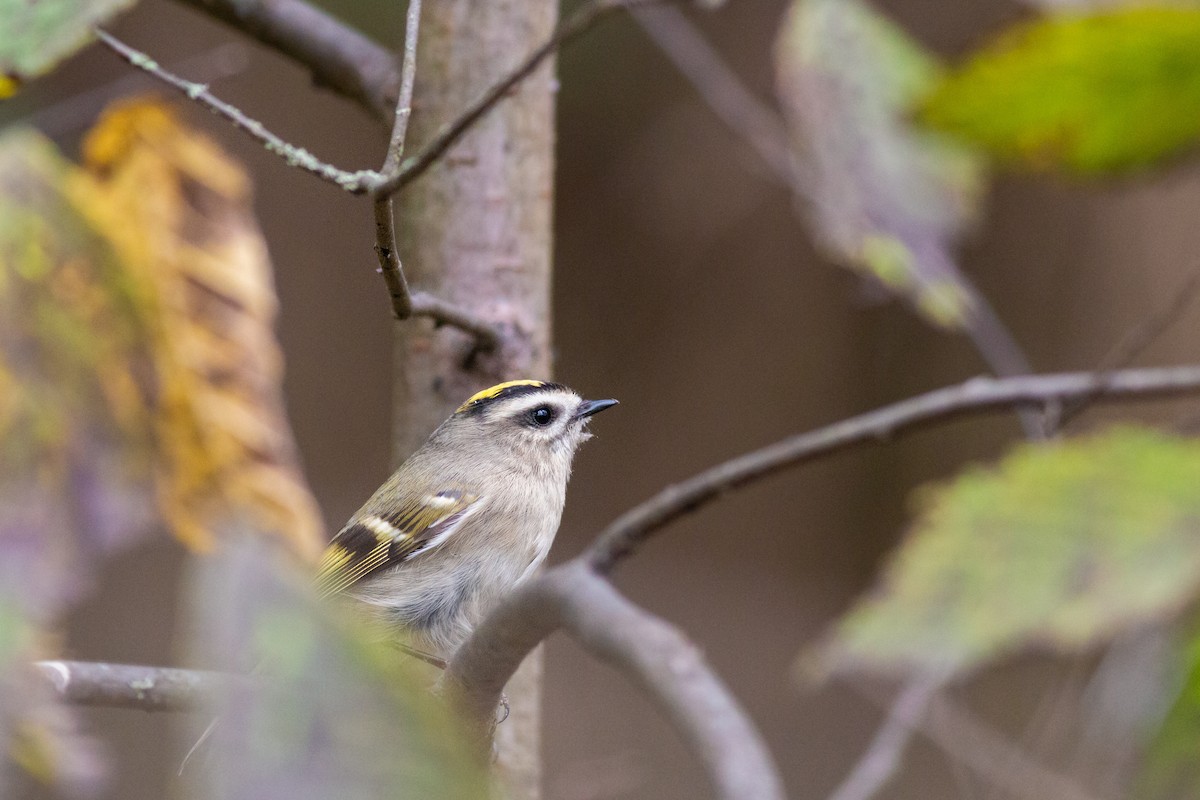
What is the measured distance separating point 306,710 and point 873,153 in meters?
1.83

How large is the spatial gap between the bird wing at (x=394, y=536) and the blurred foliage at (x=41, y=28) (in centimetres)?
129

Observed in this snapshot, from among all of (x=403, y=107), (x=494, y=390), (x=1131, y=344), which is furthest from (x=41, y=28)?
(x=1131, y=344)

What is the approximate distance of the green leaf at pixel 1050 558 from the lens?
0.98 m

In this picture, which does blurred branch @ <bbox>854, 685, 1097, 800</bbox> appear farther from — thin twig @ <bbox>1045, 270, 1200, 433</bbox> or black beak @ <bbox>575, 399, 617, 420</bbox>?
black beak @ <bbox>575, 399, 617, 420</bbox>

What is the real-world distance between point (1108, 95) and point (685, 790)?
4444 mm

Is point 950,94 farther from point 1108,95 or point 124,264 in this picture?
point 124,264

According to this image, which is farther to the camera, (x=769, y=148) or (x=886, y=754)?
(x=769, y=148)

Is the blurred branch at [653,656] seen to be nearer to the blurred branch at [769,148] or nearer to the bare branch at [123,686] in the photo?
the bare branch at [123,686]

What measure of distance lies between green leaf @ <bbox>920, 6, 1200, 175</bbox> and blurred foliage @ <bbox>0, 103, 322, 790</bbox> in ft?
3.09

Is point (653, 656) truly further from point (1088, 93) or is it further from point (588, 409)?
point (588, 409)

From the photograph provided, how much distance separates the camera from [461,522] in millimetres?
2357

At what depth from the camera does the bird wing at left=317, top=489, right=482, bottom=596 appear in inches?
92.0

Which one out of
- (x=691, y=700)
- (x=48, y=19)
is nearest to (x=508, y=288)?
(x=48, y=19)

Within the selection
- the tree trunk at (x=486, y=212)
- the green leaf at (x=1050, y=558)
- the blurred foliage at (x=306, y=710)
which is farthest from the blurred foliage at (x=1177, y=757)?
the tree trunk at (x=486, y=212)
